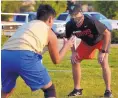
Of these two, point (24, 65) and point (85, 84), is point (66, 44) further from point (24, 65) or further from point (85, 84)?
point (85, 84)

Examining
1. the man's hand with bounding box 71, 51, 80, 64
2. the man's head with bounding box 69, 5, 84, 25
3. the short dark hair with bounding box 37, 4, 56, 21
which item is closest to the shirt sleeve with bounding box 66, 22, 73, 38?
the man's head with bounding box 69, 5, 84, 25

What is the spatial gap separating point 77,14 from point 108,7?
28.3 meters

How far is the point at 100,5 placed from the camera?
3725 centimetres

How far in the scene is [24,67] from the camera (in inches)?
227

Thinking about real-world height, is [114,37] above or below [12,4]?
above

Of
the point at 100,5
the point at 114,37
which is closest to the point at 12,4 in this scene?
the point at 100,5

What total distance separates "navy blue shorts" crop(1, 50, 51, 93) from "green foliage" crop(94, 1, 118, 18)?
28132 millimetres

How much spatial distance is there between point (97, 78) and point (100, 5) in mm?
27429

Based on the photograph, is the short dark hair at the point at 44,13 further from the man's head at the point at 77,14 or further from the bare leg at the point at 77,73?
the bare leg at the point at 77,73

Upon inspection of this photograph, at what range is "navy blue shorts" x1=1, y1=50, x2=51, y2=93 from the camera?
574cm

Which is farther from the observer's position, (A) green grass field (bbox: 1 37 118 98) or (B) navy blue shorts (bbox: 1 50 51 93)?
(A) green grass field (bbox: 1 37 118 98)

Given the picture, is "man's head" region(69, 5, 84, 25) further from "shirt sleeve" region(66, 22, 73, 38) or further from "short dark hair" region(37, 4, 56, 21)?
"short dark hair" region(37, 4, 56, 21)

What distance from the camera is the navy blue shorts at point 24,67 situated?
5744 millimetres

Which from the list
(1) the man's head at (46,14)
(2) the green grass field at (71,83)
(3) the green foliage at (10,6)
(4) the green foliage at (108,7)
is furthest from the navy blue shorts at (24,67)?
(3) the green foliage at (10,6)
